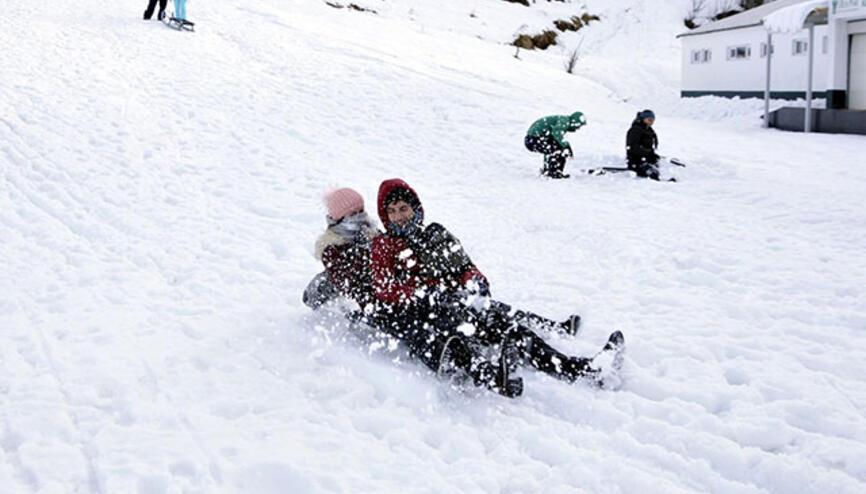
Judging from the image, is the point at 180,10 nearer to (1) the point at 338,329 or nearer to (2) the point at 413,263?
(1) the point at 338,329

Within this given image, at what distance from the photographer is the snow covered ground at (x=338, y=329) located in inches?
146

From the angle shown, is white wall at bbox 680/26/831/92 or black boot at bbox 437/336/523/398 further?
white wall at bbox 680/26/831/92

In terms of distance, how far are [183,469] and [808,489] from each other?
2.78m

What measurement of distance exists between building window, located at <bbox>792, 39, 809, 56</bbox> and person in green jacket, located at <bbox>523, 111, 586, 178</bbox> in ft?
→ 50.9

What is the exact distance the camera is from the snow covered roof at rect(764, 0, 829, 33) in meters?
18.3

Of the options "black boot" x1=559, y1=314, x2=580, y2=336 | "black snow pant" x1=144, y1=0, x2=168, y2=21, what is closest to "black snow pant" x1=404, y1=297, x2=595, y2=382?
Result: "black boot" x1=559, y1=314, x2=580, y2=336

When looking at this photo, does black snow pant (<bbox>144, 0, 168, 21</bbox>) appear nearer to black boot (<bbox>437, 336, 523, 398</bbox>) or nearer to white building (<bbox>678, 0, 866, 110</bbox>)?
white building (<bbox>678, 0, 866, 110</bbox>)

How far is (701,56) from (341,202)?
24.8 metres

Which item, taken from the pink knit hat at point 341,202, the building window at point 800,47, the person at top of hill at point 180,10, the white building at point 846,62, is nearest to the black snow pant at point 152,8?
the person at top of hill at point 180,10

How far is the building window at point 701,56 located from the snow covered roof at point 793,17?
23.8ft

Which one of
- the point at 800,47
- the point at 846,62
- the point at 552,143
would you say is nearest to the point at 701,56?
the point at 800,47

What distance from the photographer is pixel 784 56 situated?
2362 cm

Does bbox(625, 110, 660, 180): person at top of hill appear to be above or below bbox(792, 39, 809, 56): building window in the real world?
below

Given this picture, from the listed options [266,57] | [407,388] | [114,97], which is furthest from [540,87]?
[407,388]
